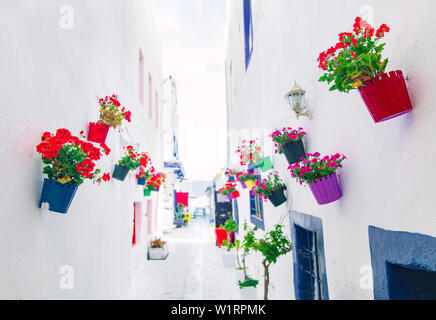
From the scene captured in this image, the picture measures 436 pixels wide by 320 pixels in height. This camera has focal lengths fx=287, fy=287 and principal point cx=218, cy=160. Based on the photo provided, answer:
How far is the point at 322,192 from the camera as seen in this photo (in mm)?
2340

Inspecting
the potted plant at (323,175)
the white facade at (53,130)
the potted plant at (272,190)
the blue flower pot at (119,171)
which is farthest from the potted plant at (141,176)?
the potted plant at (323,175)

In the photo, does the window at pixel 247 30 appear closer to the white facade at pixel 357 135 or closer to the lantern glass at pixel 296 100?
the white facade at pixel 357 135

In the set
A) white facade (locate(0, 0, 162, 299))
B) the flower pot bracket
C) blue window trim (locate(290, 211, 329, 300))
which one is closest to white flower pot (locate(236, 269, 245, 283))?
white facade (locate(0, 0, 162, 299))

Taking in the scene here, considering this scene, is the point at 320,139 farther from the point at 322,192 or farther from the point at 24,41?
the point at 24,41

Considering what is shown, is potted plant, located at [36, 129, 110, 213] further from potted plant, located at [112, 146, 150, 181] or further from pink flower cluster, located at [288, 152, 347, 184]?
potted plant, located at [112, 146, 150, 181]

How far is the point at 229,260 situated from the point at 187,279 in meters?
1.68

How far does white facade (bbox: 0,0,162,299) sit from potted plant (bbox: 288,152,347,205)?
225 cm

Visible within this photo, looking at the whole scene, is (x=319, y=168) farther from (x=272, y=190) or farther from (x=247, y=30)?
(x=247, y=30)

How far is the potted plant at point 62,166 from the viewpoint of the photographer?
7.70ft

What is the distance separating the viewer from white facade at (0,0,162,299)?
221cm
